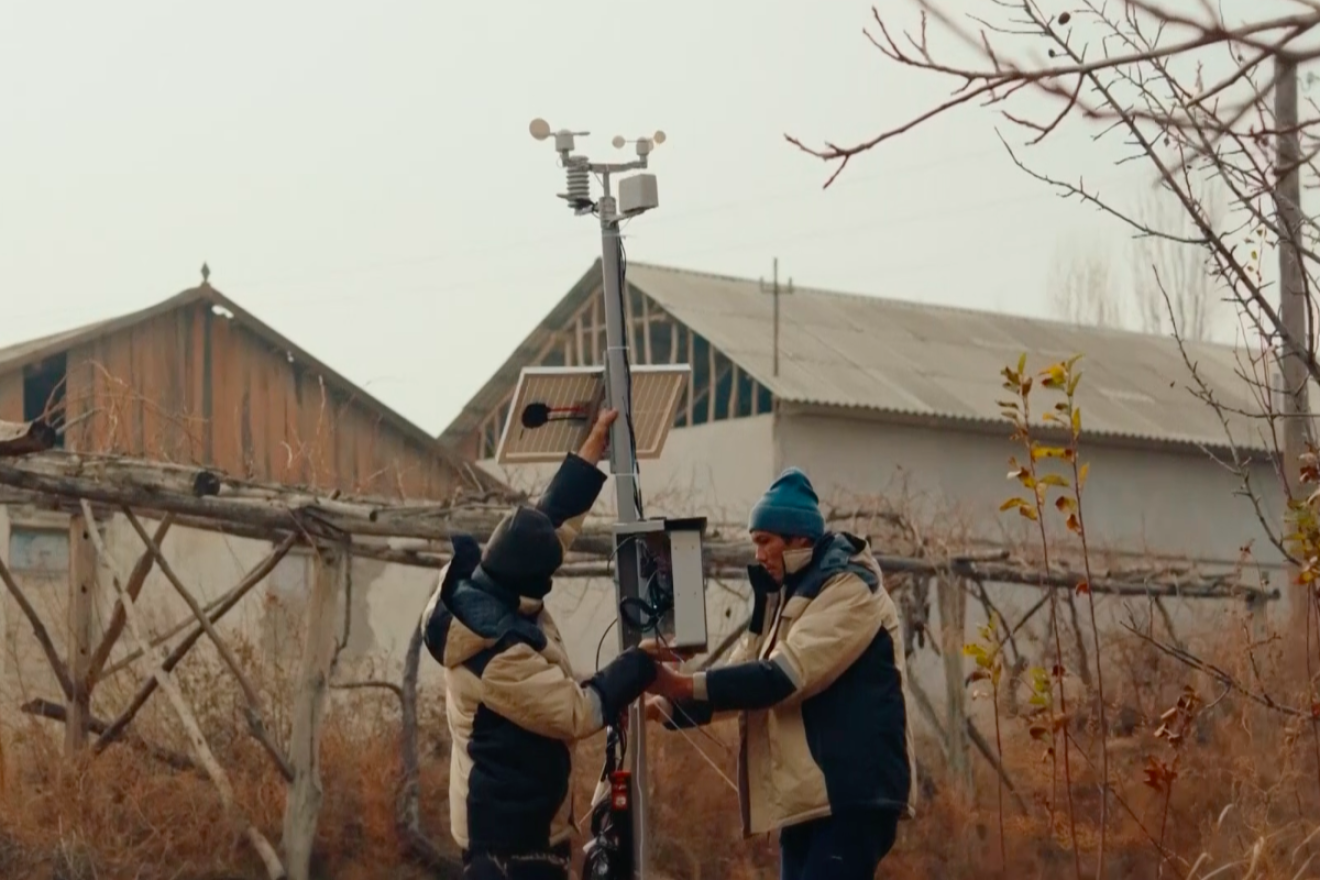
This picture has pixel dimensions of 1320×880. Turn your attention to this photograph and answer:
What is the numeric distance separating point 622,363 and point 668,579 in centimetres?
76

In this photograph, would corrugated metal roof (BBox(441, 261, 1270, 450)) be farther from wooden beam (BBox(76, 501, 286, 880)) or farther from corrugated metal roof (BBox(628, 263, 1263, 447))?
wooden beam (BBox(76, 501, 286, 880))

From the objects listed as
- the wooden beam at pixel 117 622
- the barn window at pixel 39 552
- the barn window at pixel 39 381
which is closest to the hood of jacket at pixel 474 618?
the wooden beam at pixel 117 622

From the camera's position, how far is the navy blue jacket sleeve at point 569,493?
660 centimetres

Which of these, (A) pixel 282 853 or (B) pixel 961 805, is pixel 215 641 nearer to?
(A) pixel 282 853

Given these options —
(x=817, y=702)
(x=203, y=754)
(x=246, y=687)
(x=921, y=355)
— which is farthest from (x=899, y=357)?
(x=817, y=702)

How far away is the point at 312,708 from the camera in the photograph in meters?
11.6

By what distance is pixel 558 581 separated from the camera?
17547mm

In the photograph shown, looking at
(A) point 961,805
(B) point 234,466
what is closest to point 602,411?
(A) point 961,805

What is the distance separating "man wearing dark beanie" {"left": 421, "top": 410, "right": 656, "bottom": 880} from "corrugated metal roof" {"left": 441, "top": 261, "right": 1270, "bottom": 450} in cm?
1986

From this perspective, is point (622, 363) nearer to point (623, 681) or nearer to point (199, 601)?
point (623, 681)

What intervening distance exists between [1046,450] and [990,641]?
87 centimetres

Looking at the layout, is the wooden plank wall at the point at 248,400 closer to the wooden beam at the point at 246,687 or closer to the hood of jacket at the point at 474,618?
the wooden beam at the point at 246,687

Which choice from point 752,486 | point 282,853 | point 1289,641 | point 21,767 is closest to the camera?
point 282,853

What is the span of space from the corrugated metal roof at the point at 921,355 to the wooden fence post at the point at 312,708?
1474 centimetres
